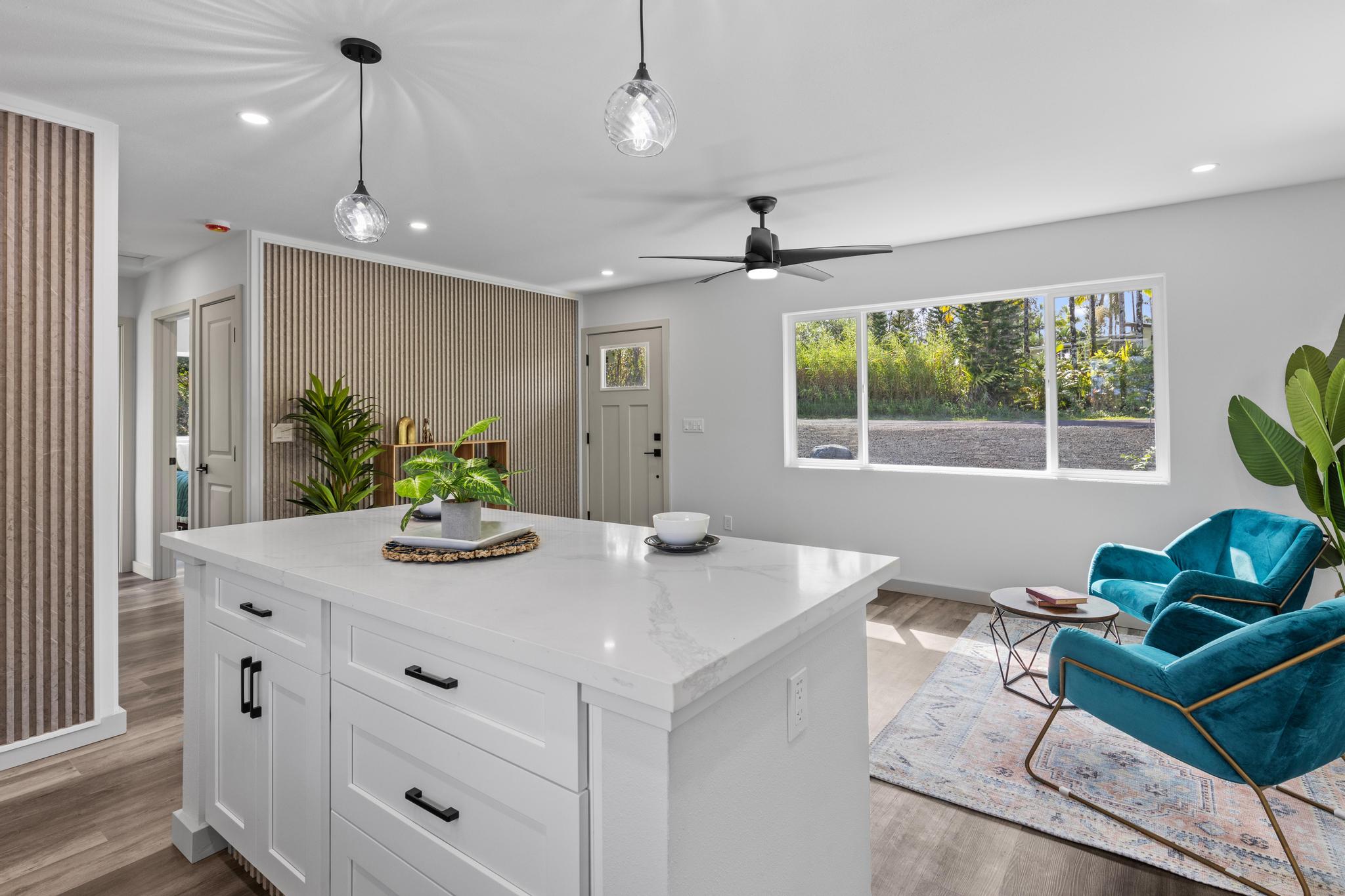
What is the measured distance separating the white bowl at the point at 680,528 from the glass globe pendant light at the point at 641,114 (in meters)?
0.86

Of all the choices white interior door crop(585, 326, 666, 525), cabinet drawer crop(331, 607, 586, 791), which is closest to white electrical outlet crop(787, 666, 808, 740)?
cabinet drawer crop(331, 607, 586, 791)

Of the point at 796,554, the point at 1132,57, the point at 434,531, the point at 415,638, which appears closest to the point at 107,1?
the point at 434,531

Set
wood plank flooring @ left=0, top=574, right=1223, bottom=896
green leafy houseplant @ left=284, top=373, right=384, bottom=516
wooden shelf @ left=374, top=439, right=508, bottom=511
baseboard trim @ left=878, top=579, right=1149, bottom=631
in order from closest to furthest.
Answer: wood plank flooring @ left=0, top=574, right=1223, bottom=896, green leafy houseplant @ left=284, top=373, right=384, bottom=516, baseboard trim @ left=878, top=579, right=1149, bottom=631, wooden shelf @ left=374, top=439, right=508, bottom=511

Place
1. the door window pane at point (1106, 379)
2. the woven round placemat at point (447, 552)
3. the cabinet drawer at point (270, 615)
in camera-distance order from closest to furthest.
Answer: the cabinet drawer at point (270, 615)
the woven round placemat at point (447, 552)
the door window pane at point (1106, 379)

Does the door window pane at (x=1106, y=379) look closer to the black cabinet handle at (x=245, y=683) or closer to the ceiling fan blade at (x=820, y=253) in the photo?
the ceiling fan blade at (x=820, y=253)

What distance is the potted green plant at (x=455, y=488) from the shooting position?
62.7 inches

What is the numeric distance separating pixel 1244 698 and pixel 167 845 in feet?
9.96

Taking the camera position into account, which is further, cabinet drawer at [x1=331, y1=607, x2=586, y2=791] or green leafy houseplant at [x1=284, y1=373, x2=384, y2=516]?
green leafy houseplant at [x1=284, y1=373, x2=384, y2=516]

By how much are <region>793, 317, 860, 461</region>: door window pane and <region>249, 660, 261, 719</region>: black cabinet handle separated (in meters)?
4.19

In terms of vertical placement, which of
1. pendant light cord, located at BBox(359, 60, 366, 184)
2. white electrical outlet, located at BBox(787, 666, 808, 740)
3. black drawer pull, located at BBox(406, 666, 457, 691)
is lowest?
white electrical outlet, located at BBox(787, 666, 808, 740)

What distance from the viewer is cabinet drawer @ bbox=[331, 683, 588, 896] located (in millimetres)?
1004

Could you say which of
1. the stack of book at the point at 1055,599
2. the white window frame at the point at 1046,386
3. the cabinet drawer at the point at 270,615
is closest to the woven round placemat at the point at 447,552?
the cabinet drawer at the point at 270,615

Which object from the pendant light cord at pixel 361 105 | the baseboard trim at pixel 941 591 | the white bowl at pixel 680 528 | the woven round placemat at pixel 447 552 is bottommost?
the baseboard trim at pixel 941 591

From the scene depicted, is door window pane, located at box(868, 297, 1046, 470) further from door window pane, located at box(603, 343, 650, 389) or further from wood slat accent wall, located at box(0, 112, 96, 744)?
wood slat accent wall, located at box(0, 112, 96, 744)
